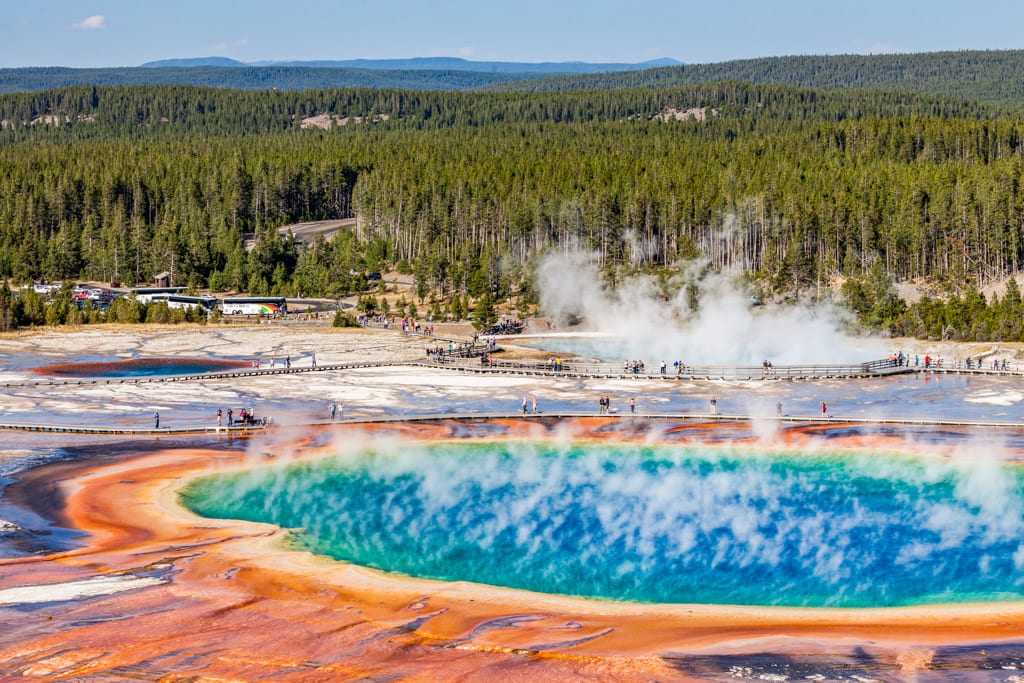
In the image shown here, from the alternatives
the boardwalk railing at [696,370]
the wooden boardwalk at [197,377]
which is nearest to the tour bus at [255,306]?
the wooden boardwalk at [197,377]

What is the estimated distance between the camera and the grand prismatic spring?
29609 mm

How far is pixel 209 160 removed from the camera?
156 metres

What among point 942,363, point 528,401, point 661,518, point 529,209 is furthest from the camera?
point 529,209

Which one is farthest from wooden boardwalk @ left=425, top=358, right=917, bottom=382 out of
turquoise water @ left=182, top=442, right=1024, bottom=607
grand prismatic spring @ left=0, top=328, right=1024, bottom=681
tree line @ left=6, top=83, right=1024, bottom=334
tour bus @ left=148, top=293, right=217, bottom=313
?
tour bus @ left=148, top=293, right=217, bottom=313

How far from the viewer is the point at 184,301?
103500mm

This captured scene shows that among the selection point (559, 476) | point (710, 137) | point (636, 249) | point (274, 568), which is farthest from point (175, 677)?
point (710, 137)

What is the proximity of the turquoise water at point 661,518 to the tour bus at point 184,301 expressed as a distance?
54.0 m

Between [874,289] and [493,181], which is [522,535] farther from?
[493,181]

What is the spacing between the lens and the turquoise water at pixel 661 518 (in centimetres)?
3506

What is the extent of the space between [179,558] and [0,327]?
195 ft

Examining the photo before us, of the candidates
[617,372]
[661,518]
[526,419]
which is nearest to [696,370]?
[617,372]

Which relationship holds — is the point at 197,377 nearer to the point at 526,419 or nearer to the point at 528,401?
the point at 528,401

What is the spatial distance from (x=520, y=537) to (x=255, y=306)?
211ft

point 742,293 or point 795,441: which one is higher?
point 742,293
